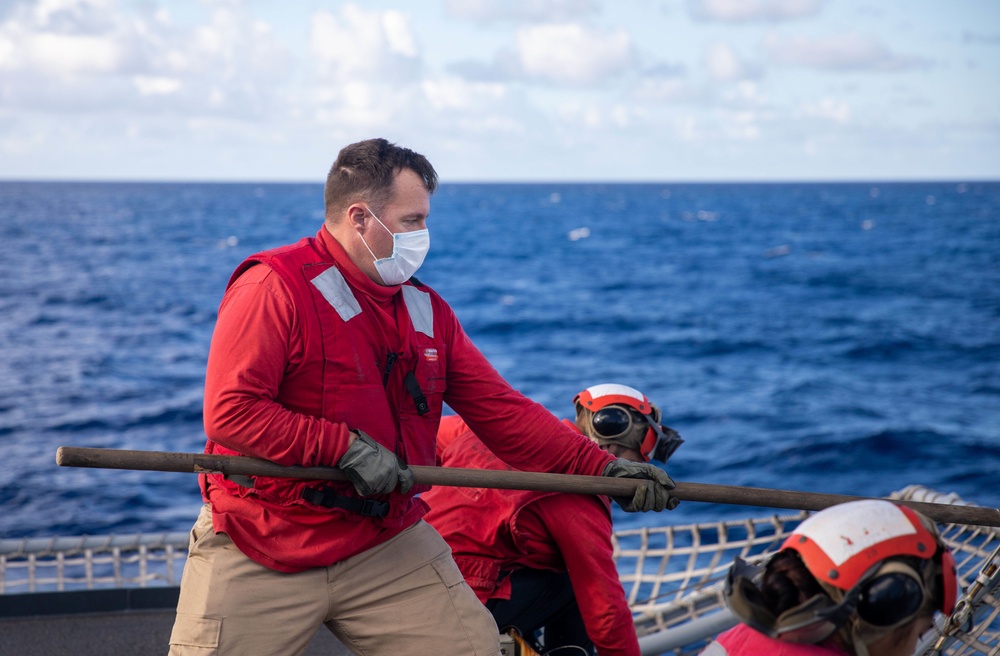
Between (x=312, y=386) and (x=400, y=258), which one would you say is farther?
(x=400, y=258)

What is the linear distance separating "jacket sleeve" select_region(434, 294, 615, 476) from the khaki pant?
46 centimetres

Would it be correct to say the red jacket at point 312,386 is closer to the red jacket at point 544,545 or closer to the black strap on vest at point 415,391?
the black strap on vest at point 415,391

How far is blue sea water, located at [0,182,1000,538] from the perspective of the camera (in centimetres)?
1452

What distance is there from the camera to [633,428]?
169 inches

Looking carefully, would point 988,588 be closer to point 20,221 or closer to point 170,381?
point 170,381

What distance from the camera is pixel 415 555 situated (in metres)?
3.42

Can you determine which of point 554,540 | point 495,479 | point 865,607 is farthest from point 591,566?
point 865,607

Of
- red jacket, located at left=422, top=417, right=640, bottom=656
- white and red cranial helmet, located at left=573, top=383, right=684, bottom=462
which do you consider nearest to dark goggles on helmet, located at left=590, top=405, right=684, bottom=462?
white and red cranial helmet, located at left=573, top=383, right=684, bottom=462

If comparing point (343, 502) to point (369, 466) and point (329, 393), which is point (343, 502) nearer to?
point (369, 466)

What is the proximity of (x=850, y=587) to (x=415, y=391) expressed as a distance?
155 centimetres

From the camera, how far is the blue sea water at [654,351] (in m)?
14.5

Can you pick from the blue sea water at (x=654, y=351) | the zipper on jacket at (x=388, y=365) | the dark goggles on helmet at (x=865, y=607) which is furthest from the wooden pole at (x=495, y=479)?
the blue sea water at (x=654, y=351)

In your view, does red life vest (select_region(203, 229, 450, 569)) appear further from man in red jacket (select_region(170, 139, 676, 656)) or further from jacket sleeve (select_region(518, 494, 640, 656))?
jacket sleeve (select_region(518, 494, 640, 656))

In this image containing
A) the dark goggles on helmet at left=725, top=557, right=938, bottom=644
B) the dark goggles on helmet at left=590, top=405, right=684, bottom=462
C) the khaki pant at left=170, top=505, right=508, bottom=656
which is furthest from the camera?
the dark goggles on helmet at left=590, top=405, right=684, bottom=462
